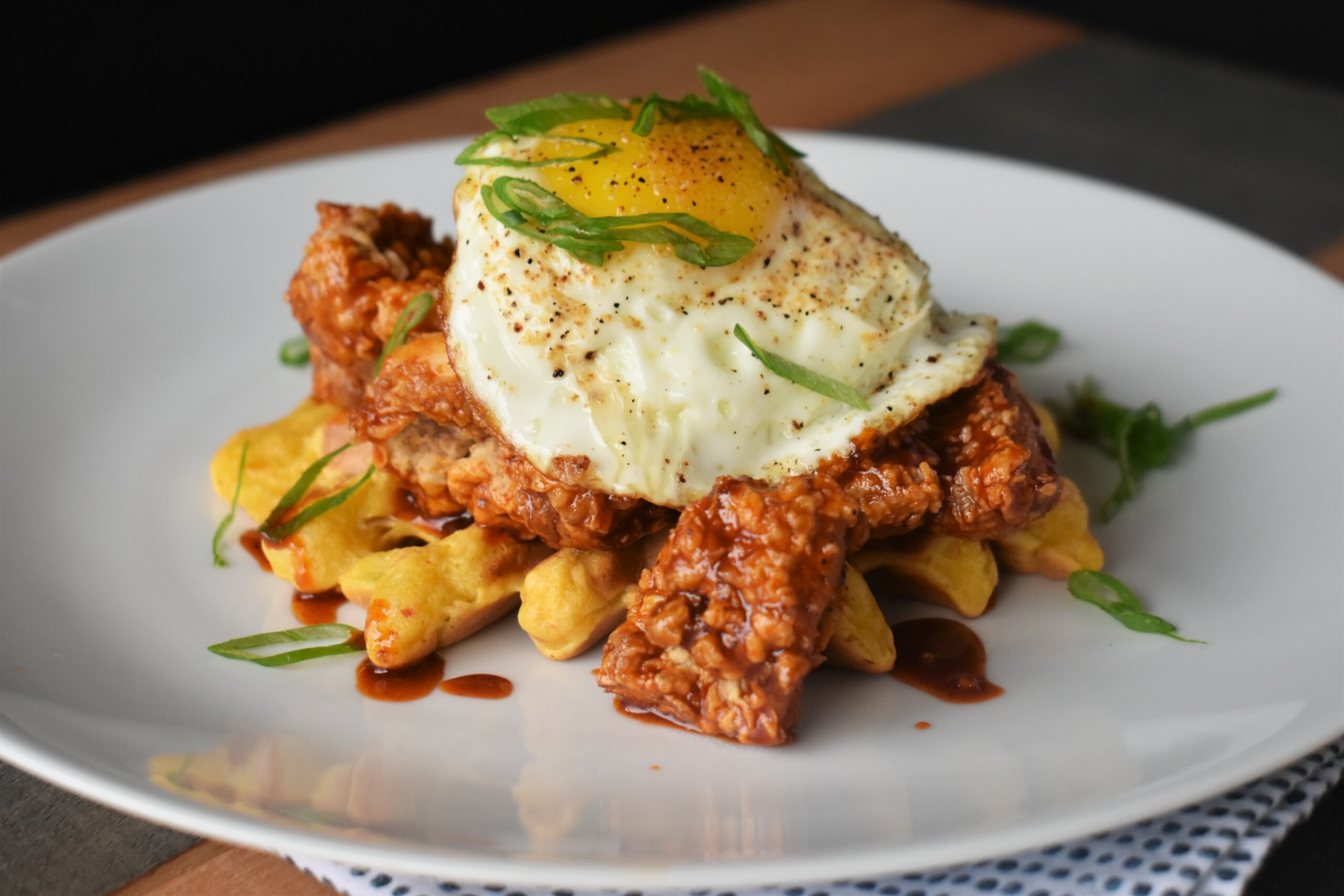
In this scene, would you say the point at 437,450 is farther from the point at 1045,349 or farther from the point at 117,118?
the point at 117,118

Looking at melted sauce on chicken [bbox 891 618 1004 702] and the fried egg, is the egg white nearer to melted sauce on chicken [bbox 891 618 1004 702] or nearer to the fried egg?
the fried egg

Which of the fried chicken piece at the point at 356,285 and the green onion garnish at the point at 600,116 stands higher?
the green onion garnish at the point at 600,116

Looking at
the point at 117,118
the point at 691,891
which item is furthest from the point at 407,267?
the point at 117,118

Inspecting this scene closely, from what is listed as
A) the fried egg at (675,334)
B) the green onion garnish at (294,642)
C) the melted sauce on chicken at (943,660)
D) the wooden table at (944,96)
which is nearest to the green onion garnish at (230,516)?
the green onion garnish at (294,642)

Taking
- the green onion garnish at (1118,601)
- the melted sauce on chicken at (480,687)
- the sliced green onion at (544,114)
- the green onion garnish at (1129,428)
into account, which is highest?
the sliced green onion at (544,114)

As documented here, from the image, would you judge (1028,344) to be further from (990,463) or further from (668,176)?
(668,176)

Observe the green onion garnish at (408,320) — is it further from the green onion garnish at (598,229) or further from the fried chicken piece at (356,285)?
the green onion garnish at (598,229)

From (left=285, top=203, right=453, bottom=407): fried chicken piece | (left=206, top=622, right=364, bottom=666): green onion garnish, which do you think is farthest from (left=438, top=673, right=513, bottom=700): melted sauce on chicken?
(left=285, top=203, right=453, bottom=407): fried chicken piece
